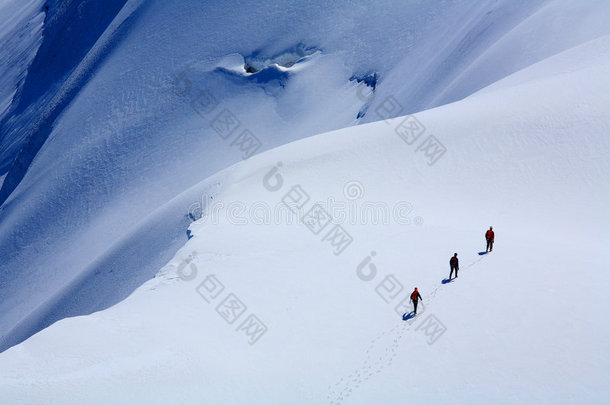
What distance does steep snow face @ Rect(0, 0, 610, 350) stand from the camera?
119 ft

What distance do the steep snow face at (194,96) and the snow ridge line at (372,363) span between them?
1881cm

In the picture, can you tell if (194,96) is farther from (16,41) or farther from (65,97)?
(16,41)

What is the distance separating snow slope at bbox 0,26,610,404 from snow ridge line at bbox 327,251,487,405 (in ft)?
0.12

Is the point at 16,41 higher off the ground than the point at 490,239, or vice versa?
the point at 16,41

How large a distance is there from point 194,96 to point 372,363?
124ft

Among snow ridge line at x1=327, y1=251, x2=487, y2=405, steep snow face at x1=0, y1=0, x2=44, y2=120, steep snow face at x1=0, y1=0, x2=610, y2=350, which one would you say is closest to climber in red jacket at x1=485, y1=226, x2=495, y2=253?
snow ridge line at x1=327, y1=251, x2=487, y2=405

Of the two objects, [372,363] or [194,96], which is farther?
[194,96]

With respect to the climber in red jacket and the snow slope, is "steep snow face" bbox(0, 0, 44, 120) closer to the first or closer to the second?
the snow slope

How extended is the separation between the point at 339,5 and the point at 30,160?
29.9 m

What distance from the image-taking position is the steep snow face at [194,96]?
1426 inches

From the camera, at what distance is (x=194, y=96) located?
153 ft

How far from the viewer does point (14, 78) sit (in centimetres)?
7050

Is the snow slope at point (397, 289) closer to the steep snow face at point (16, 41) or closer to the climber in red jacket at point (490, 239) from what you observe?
the climber in red jacket at point (490, 239)

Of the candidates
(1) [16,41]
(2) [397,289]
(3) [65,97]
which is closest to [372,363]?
(2) [397,289]
